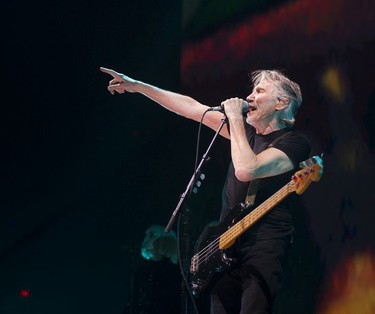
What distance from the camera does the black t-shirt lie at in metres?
2.60

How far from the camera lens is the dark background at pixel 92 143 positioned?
16.6 ft

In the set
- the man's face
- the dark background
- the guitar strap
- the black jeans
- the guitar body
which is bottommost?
the black jeans

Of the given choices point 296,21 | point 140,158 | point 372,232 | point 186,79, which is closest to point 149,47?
point 186,79

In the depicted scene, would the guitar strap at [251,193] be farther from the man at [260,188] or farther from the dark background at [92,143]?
the dark background at [92,143]

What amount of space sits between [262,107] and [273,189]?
43cm

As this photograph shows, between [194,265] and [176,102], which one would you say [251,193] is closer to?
[194,265]

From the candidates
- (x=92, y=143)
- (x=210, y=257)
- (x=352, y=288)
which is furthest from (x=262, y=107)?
(x=92, y=143)

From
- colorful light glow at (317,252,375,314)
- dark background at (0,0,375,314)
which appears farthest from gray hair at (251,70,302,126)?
dark background at (0,0,375,314)

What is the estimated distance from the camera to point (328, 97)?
12.7ft

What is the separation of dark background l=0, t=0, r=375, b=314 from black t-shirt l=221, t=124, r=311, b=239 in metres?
1.85

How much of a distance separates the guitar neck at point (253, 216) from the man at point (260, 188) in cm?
4

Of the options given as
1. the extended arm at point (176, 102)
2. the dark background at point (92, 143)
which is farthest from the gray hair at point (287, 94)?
the dark background at point (92, 143)

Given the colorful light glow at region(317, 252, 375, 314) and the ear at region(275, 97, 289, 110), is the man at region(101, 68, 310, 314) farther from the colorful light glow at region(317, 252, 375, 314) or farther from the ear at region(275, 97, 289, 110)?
the colorful light glow at region(317, 252, 375, 314)

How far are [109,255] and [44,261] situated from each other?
607mm
